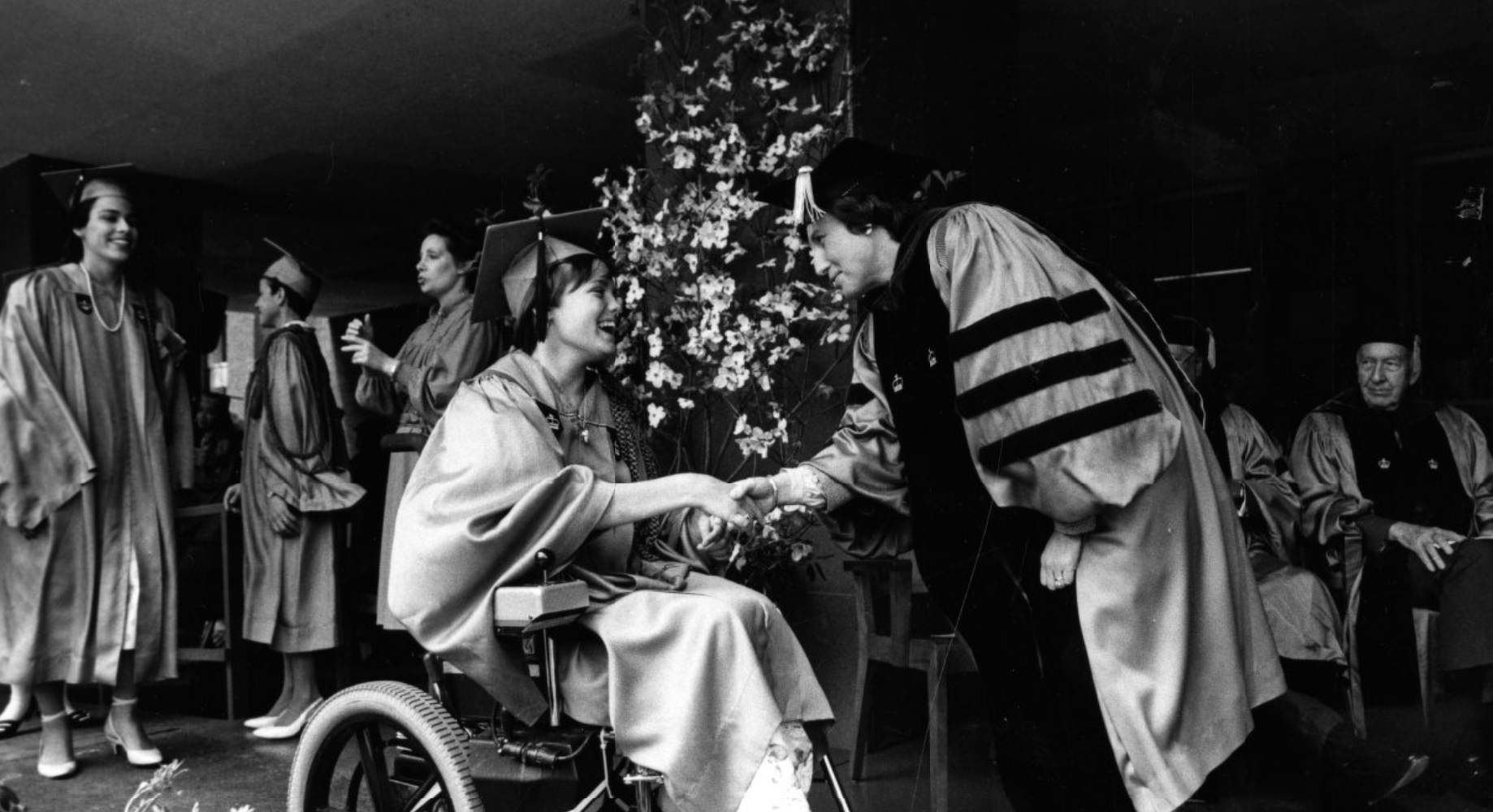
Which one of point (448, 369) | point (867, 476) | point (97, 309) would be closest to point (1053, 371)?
point (867, 476)

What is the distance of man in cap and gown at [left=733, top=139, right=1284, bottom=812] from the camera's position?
85.6 inches

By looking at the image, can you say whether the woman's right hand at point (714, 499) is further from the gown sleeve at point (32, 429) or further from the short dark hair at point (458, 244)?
the gown sleeve at point (32, 429)

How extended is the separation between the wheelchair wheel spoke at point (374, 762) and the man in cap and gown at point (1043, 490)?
0.98 metres

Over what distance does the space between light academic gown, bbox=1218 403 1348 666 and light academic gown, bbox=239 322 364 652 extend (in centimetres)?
315

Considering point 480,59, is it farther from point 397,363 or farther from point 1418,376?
point 1418,376

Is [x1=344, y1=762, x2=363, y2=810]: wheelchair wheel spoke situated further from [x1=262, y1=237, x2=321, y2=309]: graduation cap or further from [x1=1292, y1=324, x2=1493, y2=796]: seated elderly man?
[x1=262, y1=237, x2=321, y2=309]: graduation cap

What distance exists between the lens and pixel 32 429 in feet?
12.7

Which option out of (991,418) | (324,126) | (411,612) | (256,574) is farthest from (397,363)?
(991,418)

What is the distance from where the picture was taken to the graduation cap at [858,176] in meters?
2.58

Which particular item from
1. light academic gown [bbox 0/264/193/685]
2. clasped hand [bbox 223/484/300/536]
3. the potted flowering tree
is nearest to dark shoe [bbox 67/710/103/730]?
light academic gown [bbox 0/264/193/685]

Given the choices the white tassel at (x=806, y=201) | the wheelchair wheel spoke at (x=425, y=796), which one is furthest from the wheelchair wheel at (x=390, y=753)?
the white tassel at (x=806, y=201)

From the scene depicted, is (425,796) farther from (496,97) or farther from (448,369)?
(496,97)

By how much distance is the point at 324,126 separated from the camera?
532 cm

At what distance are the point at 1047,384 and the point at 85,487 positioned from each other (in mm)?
3215
